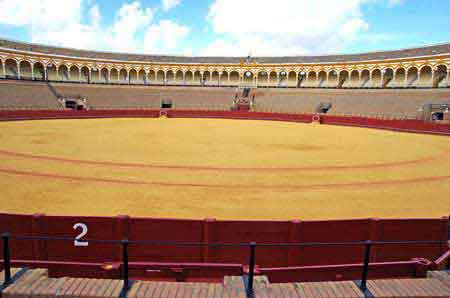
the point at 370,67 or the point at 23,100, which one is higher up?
the point at 370,67

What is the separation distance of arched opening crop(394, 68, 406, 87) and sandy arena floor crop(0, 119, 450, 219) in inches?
1422

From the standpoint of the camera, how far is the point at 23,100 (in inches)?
1523

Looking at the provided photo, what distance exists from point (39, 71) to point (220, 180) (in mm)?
54746

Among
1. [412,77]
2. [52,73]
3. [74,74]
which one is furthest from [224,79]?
[412,77]

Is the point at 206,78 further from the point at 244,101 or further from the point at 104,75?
the point at 104,75

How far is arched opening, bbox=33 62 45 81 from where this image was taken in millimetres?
51125

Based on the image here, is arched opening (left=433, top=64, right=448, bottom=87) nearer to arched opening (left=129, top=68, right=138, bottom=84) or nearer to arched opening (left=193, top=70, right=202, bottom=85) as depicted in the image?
arched opening (left=193, top=70, right=202, bottom=85)

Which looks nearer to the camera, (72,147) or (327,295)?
(327,295)

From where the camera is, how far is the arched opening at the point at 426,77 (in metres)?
44.2

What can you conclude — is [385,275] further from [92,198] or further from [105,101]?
[105,101]

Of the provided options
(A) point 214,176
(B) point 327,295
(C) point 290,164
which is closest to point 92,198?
(A) point 214,176

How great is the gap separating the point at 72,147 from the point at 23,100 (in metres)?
29.9

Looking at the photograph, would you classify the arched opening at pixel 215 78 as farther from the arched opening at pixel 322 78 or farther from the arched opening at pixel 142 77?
the arched opening at pixel 322 78

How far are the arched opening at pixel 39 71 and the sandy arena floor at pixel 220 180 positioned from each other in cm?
4206
